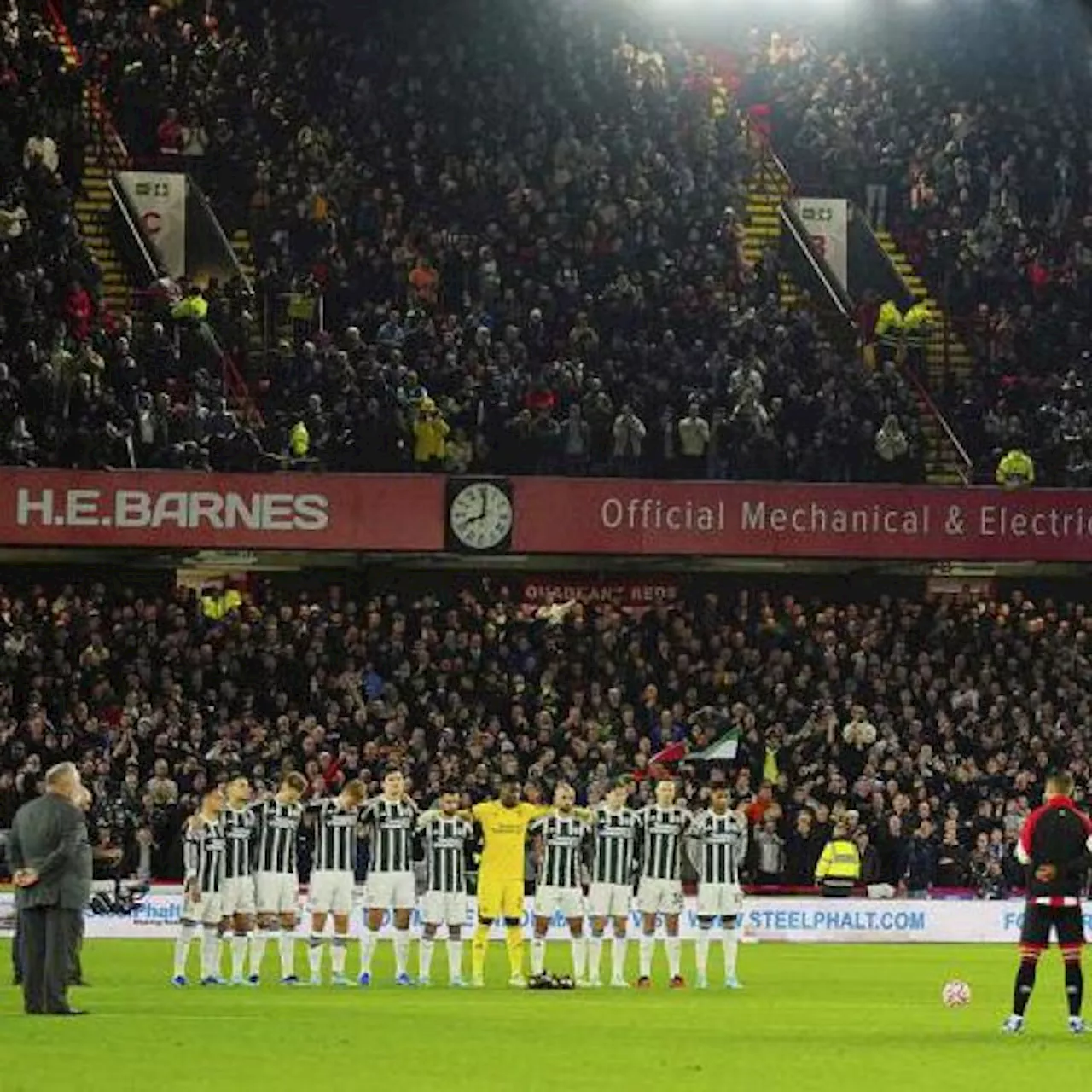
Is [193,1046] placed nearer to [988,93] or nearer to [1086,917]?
[1086,917]

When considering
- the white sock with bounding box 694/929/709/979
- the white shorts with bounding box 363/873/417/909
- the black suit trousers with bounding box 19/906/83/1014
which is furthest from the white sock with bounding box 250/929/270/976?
the black suit trousers with bounding box 19/906/83/1014

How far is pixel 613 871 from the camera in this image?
2838cm

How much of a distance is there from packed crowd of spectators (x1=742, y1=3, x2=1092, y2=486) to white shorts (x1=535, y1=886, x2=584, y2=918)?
18784 millimetres

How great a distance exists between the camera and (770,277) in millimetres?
47656

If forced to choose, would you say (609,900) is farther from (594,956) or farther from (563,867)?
(563,867)

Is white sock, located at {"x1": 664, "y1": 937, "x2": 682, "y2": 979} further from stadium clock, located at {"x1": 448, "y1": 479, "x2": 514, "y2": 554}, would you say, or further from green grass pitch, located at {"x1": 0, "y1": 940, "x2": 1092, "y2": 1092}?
stadium clock, located at {"x1": 448, "y1": 479, "x2": 514, "y2": 554}

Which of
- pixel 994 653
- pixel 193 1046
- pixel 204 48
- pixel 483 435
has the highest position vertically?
pixel 204 48

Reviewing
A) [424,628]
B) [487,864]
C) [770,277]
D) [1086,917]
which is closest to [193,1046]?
[487,864]

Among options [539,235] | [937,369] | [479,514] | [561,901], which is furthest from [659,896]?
[937,369]

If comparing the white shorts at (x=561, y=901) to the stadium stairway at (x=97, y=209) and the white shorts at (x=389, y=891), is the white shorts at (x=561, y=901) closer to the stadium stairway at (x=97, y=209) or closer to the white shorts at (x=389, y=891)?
the white shorts at (x=389, y=891)

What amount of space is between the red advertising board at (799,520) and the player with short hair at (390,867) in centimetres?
1490

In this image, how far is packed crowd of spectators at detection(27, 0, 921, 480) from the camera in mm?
42625

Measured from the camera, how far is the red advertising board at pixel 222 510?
4038cm

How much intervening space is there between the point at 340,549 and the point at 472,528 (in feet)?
6.64
